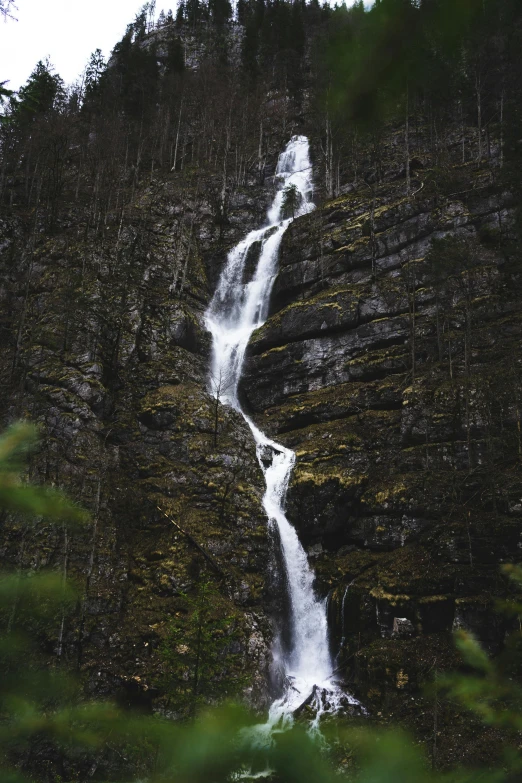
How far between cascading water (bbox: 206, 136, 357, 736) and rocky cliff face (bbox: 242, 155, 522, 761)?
2.37 ft

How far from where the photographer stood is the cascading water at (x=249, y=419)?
16.2 meters

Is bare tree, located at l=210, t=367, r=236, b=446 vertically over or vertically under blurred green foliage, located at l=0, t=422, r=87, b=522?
over

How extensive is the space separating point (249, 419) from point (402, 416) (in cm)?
896

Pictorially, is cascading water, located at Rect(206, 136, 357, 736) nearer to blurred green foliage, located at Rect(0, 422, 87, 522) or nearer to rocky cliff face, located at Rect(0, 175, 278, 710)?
rocky cliff face, located at Rect(0, 175, 278, 710)

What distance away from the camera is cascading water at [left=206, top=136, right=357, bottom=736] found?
16219mm

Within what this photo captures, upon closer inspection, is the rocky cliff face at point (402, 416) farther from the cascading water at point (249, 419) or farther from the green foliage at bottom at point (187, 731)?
the green foliage at bottom at point (187, 731)

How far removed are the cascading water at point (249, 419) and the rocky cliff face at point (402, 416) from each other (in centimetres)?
72

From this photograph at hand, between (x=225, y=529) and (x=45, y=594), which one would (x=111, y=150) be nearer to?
(x=225, y=529)

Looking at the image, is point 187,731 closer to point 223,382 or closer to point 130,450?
point 130,450

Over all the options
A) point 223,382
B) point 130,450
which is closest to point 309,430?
point 223,382

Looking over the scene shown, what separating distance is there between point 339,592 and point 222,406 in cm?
1108

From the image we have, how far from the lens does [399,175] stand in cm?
3841

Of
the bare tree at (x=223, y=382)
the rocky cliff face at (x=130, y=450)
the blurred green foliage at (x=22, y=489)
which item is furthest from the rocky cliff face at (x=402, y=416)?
the blurred green foliage at (x=22, y=489)

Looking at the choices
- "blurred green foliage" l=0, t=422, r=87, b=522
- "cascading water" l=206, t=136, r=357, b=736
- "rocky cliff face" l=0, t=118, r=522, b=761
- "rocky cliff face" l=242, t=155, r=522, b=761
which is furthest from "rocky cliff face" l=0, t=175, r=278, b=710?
"blurred green foliage" l=0, t=422, r=87, b=522
